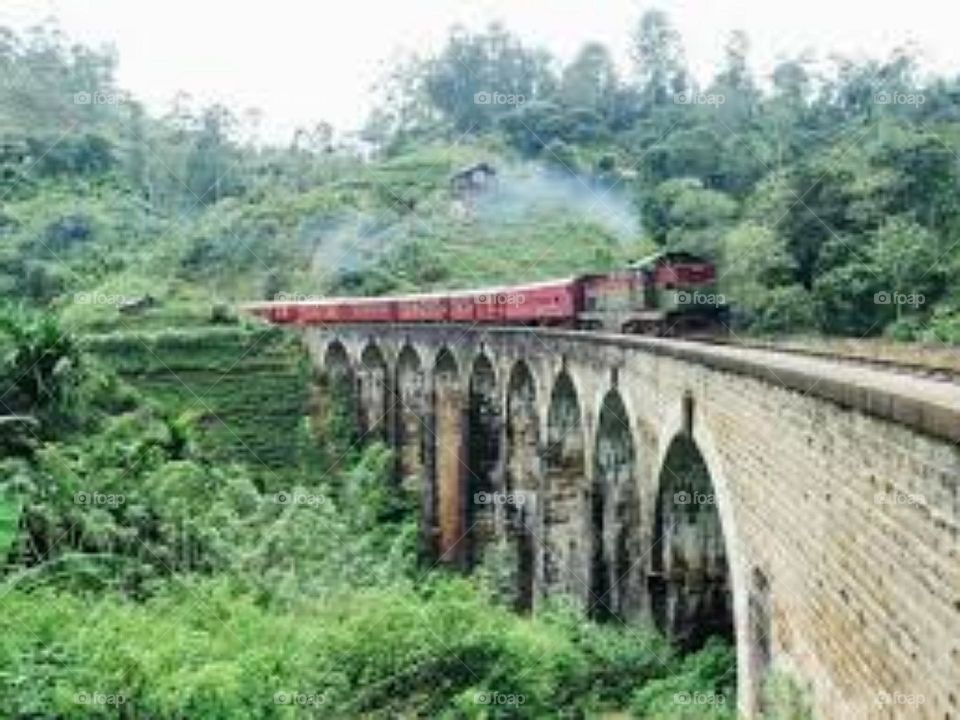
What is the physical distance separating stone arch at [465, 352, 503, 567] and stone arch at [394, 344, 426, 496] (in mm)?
4080

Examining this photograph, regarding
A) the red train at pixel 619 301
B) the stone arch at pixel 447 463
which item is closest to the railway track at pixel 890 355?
the red train at pixel 619 301

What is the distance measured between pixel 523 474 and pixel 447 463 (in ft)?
18.3

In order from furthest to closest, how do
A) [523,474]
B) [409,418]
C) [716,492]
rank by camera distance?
[409,418]
[523,474]
[716,492]

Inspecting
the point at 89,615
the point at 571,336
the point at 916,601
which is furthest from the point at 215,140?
the point at 916,601

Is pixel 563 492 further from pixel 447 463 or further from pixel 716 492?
pixel 716 492

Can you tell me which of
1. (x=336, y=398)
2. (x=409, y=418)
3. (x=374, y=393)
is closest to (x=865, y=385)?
(x=409, y=418)

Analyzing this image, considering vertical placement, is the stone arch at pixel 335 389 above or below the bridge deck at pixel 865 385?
below

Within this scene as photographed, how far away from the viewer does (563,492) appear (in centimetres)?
2209

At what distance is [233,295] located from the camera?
5291 cm

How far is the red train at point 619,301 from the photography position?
23.3m

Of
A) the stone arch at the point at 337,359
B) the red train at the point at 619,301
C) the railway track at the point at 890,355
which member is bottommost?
the stone arch at the point at 337,359

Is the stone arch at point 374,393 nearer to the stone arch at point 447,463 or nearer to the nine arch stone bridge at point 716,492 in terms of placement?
the nine arch stone bridge at point 716,492

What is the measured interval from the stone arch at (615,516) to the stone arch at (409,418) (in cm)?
1255

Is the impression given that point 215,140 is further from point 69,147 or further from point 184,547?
point 184,547
